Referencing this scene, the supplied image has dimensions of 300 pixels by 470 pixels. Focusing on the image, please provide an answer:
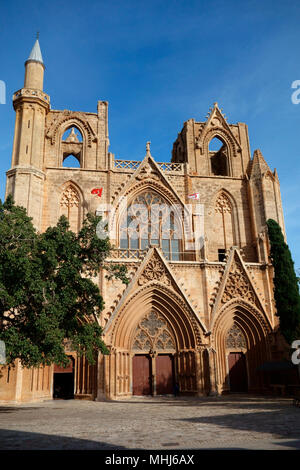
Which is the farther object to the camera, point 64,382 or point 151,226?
point 151,226

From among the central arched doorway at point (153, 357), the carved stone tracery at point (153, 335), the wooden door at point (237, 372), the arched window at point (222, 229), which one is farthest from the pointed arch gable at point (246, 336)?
the arched window at point (222, 229)

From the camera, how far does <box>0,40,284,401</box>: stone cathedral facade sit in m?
22.9

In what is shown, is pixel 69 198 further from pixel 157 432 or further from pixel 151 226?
pixel 157 432

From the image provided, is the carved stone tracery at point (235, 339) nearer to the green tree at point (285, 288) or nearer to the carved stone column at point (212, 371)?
the carved stone column at point (212, 371)

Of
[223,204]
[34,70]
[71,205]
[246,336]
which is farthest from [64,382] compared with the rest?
[34,70]

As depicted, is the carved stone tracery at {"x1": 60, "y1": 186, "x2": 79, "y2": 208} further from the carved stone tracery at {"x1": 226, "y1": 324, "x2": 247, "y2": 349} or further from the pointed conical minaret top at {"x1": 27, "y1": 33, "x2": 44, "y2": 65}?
the carved stone tracery at {"x1": 226, "y1": 324, "x2": 247, "y2": 349}

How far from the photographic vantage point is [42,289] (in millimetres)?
15102

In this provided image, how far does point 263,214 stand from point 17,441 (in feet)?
78.2

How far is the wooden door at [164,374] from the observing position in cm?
2350

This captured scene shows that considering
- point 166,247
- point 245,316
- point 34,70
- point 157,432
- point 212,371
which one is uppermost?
point 34,70

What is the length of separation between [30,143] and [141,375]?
54.5ft

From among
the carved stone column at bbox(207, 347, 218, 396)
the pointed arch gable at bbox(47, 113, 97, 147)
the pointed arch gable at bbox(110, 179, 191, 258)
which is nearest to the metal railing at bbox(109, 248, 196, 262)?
the pointed arch gable at bbox(110, 179, 191, 258)

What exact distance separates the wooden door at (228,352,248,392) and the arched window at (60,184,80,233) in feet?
43.3
